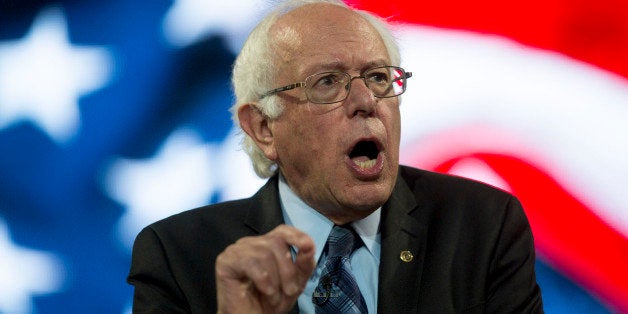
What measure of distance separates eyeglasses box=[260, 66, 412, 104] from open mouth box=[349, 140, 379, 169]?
12 centimetres

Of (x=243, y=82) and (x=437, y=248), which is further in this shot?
(x=243, y=82)

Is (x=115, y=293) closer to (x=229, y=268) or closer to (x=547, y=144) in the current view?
(x=229, y=268)

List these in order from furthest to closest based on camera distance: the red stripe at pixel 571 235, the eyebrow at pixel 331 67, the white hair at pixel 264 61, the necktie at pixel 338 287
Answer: the red stripe at pixel 571 235, the white hair at pixel 264 61, the eyebrow at pixel 331 67, the necktie at pixel 338 287

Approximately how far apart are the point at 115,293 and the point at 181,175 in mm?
433

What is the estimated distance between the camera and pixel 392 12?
2859 mm

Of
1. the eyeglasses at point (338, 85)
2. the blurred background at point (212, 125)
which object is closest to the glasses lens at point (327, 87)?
the eyeglasses at point (338, 85)

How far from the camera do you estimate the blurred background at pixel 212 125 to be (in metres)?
2.80

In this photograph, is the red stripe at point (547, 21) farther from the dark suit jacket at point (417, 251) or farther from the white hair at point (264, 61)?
the dark suit jacket at point (417, 251)

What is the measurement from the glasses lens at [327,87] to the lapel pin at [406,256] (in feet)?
1.35

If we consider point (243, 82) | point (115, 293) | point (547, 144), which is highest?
point (243, 82)

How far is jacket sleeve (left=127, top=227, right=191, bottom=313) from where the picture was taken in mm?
2141

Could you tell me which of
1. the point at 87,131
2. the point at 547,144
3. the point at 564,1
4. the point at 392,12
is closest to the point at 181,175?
the point at 87,131

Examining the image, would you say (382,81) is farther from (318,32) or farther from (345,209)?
(345,209)

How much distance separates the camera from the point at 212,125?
2.86m
